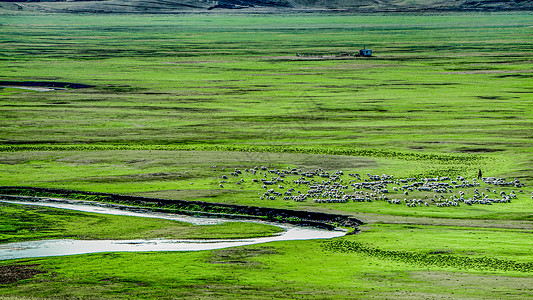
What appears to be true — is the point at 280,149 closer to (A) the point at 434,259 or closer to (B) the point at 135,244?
(B) the point at 135,244

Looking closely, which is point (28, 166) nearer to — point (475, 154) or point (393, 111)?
point (475, 154)

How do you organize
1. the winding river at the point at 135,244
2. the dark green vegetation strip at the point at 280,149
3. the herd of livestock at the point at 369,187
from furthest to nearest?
the dark green vegetation strip at the point at 280,149
the herd of livestock at the point at 369,187
the winding river at the point at 135,244

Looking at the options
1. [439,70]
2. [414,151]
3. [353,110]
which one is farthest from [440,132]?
[439,70]

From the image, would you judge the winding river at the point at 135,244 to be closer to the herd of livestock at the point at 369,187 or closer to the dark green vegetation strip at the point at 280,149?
the herd of livestock at the point at 369,187

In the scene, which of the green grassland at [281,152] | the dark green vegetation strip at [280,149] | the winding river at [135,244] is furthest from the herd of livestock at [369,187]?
the dark green vegetation strip at [280,149]

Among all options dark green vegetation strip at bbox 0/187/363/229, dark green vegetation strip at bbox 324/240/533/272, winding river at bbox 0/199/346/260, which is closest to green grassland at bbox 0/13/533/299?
dark green vegetation strip at bbox 324/240/533/272

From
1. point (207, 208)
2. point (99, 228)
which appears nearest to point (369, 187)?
point (207, 208)
